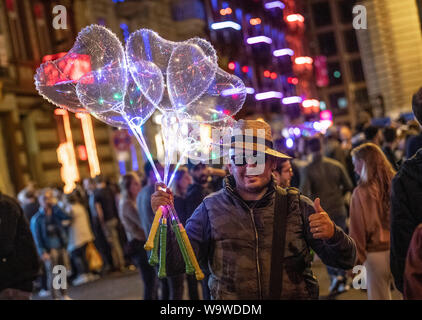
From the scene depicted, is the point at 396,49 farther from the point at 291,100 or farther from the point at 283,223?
the point at 283,223

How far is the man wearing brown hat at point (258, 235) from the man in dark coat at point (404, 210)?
0.83 ft

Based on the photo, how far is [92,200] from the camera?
54.0 feet

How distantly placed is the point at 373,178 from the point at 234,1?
3800 cm

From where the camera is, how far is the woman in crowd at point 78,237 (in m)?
15.4

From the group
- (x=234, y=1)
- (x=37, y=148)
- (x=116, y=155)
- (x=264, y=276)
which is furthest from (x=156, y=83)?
(x=234, y=1)

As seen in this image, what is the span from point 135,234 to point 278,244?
520 centimetres

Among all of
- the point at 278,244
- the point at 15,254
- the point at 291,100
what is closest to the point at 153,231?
the point at 278,244

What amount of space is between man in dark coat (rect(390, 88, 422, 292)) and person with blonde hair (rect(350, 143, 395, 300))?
247 centimetres

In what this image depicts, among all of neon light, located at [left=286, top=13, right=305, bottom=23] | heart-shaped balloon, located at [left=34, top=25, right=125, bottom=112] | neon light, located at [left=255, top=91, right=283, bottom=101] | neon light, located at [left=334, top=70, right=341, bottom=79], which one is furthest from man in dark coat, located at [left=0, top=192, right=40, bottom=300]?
neon light, located at [left=334, top=70, right=341, bottom=79]

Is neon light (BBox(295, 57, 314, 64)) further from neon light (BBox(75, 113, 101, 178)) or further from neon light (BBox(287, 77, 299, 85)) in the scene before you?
neon light (BBox(75, 113, 101, 178))

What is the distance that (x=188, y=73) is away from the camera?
493cm

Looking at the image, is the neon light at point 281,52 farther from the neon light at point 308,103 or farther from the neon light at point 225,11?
the neon light at point 225,11

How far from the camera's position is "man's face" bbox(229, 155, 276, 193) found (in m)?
4.17
